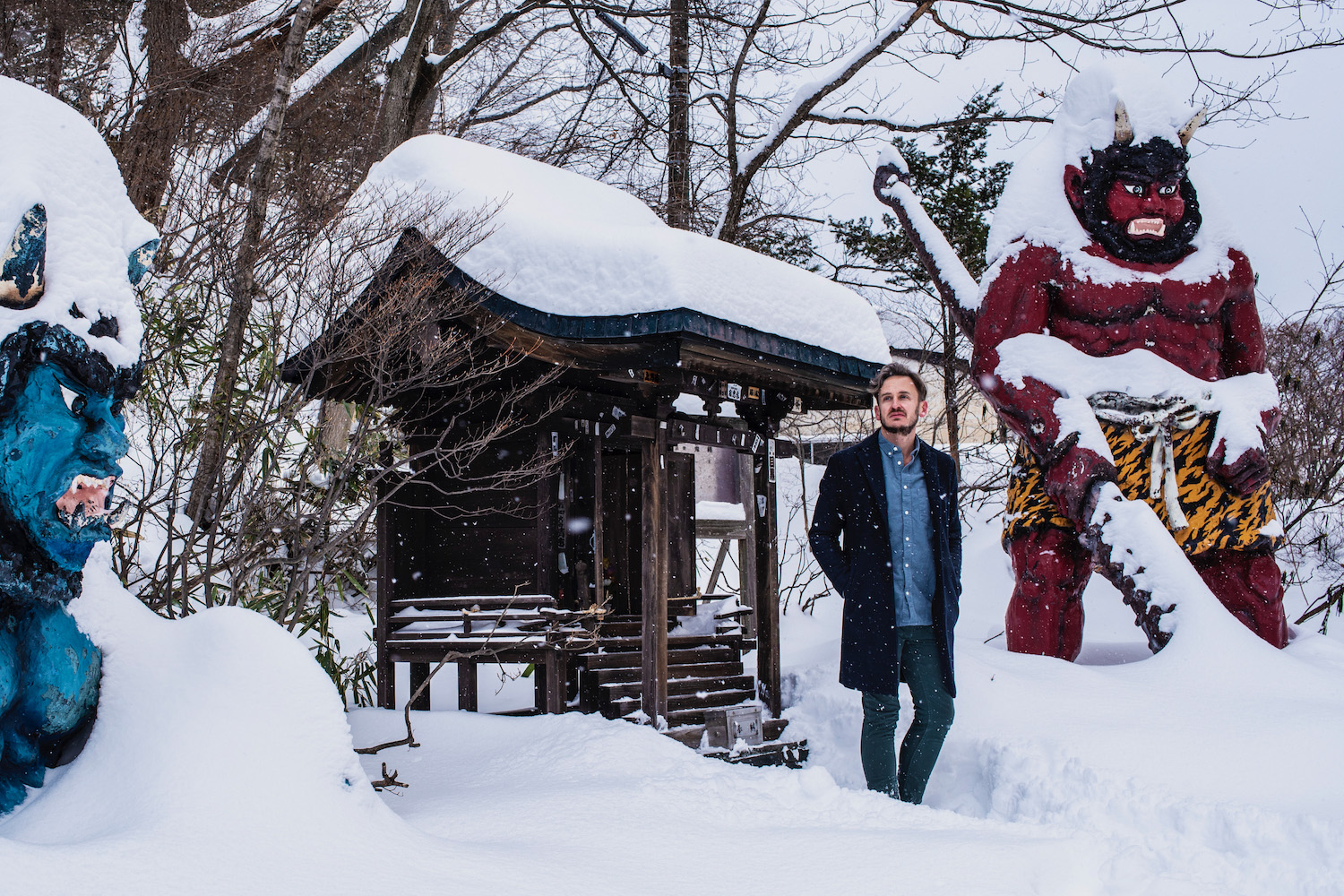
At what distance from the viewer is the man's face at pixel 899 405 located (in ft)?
14.0

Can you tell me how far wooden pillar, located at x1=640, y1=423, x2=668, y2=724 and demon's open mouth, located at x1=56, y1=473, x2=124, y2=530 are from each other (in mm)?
3411

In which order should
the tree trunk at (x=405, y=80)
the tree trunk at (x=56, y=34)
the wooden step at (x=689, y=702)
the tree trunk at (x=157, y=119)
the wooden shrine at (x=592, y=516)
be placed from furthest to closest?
the tree trunk at (x=405, y=80), the tree trunk at (x=56, y=34), the tree trunk at (x=157, y=119), the wooden step at (x=689, y=702), the wooden shrine at (x=592, y=516)

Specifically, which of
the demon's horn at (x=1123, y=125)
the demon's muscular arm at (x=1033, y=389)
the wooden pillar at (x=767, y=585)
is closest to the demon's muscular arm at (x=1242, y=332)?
the demon's muscular arm at (x=1033, y=389)

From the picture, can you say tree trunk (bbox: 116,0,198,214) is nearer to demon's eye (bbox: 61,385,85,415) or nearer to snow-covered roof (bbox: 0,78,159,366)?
snow-covered roof (bbox: 0,78,159,366)

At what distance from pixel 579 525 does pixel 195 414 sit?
8.43 feet

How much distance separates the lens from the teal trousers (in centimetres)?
414

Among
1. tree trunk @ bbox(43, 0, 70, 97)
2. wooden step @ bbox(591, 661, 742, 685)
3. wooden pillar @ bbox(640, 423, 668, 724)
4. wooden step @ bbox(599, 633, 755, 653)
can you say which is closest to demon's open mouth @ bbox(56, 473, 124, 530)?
wooden pillar @ bbox(640, 423, 668, 724)

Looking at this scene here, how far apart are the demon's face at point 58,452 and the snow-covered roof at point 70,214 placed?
8 cm

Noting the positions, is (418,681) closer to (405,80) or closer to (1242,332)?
(1242,332)

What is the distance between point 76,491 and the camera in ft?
7.98

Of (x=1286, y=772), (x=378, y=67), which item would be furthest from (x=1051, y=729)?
(x=378, y=67)

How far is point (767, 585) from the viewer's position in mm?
6676

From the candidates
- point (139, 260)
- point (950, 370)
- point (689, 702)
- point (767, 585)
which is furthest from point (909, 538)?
point (950, 370)

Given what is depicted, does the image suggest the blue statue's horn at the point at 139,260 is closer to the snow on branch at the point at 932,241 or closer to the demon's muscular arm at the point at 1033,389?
the demon's muscular arm at the point at 1033,389
